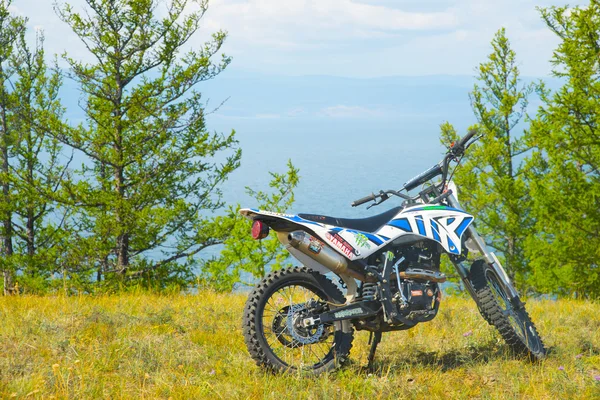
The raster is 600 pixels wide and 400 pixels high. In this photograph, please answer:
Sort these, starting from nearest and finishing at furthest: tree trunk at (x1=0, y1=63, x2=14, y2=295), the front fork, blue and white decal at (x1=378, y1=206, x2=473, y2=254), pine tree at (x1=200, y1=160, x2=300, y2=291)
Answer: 1. blue and white decal at (x1=378, y1=206, x2=473, y2=254)
2. the front fork
3. pine tree at (x1=200, y1=160, x2=300, y2=291)
4. tree trunk at (x1=0, y1=63, x2=14, y2=295)

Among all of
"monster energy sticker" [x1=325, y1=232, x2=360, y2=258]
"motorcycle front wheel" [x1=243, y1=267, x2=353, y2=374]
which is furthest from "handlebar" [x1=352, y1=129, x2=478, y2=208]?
"motorcycle front wheel" [x1=243, y1=267, x2=353, y2=374]

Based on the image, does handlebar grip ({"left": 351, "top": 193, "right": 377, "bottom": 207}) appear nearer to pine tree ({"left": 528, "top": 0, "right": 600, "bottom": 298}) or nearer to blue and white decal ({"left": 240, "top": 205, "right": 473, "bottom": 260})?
blue and white decal ({"left": 240, "top": 205, "right": 473, "bottom": 260})

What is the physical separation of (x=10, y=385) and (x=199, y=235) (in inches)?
574

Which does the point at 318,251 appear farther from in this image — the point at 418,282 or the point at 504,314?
the point at 504,314

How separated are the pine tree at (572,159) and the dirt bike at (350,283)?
1353 centimetres

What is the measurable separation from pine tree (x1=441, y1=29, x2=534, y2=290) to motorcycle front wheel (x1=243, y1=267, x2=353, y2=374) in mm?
23801

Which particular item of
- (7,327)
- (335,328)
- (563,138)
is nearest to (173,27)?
(563,138)

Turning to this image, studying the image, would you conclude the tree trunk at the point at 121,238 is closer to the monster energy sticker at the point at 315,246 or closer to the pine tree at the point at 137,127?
the pine tree at the point at 137,127

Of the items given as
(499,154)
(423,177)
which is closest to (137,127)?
(423,177)

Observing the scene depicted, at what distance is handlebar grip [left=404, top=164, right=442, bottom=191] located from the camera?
5.74 metres

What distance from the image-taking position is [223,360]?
17.6 ft

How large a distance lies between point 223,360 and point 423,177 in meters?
2.40

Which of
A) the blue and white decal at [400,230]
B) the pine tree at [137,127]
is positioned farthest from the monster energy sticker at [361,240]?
the pine tree at [137,127]

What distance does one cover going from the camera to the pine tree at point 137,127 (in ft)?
55.8
